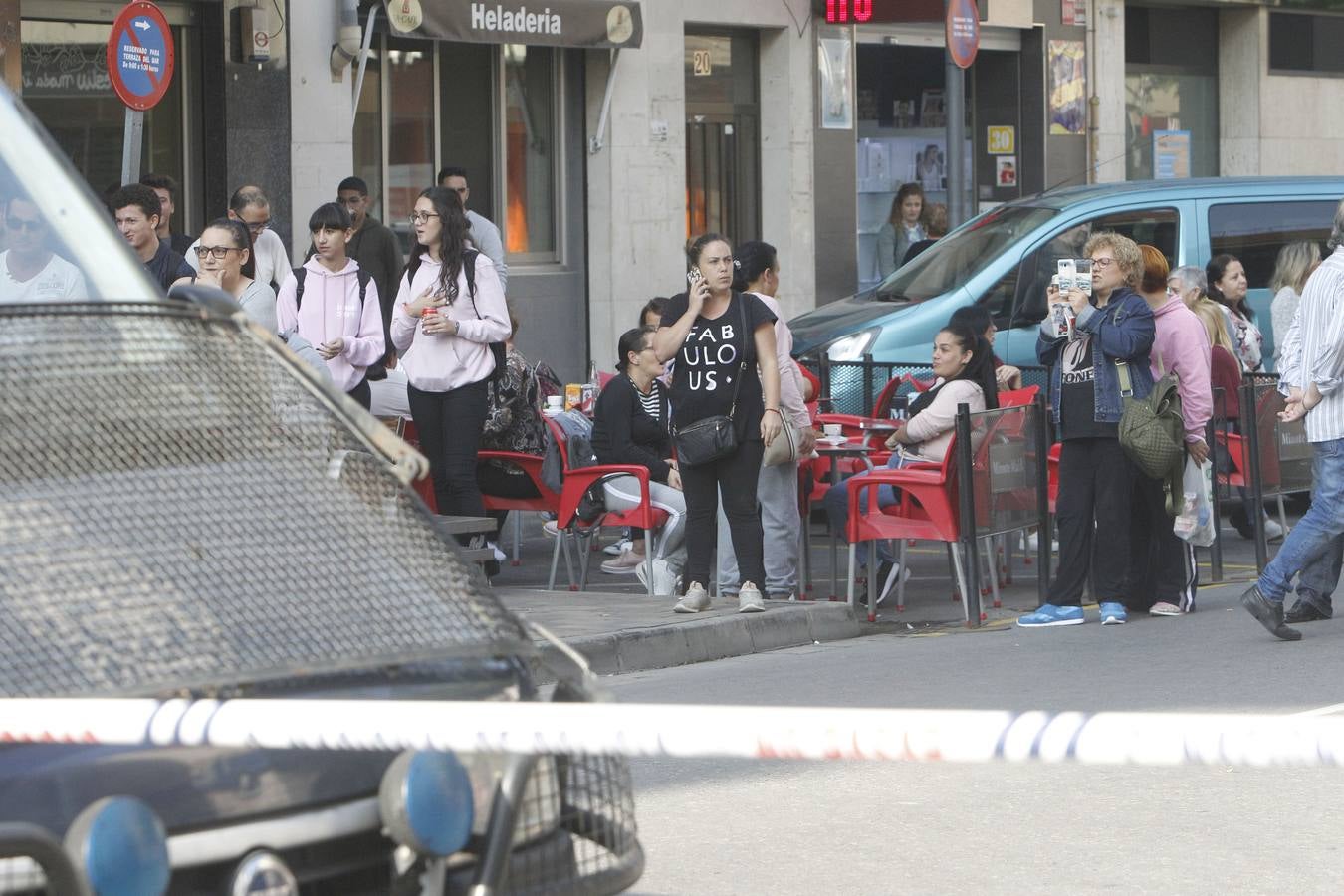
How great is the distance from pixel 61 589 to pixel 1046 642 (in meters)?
6.55

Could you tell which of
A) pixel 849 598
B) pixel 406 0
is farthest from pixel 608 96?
pixel 849 598

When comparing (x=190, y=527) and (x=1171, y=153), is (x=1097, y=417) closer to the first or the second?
(x=190, y=527)

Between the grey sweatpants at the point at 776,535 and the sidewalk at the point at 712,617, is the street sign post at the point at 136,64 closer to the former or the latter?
the sidewalk at the point at 712,617

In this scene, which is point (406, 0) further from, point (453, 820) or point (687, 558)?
point (453, 820)

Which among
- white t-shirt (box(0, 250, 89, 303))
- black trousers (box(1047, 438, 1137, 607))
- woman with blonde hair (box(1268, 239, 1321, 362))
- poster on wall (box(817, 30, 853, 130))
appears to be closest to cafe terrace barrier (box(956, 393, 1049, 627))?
black trousers (box(1047, 438, 1137, 607))

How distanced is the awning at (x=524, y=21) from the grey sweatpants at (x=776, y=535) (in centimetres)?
820

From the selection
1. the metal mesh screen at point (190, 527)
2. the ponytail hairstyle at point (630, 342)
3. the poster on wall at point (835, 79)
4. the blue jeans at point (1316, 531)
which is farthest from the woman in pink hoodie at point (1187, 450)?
the poster on wall at point (835, 79)

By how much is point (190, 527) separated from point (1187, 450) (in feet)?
23.3

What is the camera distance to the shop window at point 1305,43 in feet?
85.9

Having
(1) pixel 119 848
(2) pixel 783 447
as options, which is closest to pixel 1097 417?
(2) pixel 783 447

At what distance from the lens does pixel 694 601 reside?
30.7ft

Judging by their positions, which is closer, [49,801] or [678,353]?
[49,801]

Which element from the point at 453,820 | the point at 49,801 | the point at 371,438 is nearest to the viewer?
the point at 49,801

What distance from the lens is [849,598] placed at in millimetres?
9867
